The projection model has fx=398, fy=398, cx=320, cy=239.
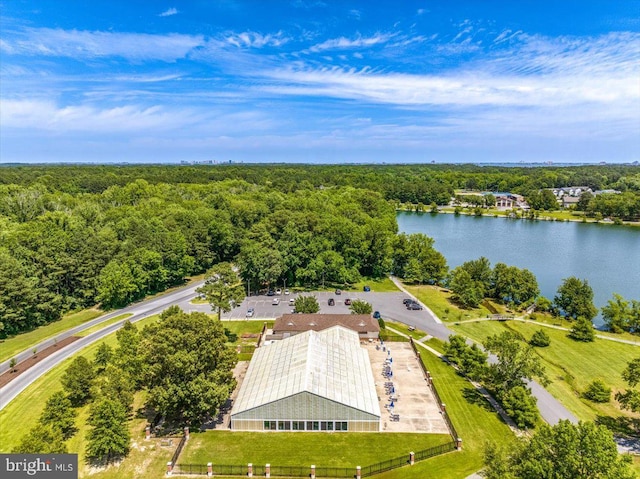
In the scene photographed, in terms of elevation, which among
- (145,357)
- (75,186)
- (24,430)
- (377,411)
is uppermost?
(75,186)

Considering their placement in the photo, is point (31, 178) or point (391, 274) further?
point (31, 178)

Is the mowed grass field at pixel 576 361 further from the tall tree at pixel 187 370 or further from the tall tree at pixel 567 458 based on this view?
the tall tree at pixel 187 370

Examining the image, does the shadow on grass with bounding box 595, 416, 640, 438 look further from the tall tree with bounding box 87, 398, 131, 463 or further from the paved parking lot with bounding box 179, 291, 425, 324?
the tall tree with bounding box 87, 398, 131, 463

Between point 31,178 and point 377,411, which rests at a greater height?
point 31,178

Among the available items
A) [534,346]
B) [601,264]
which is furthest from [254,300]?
[601,264]

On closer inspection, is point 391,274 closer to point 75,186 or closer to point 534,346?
point 534,346

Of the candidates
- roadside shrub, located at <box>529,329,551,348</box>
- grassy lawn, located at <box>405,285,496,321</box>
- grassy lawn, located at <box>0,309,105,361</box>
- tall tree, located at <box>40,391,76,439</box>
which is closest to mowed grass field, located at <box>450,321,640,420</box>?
roadside shrub, located at <box>529,329,551,348</box>

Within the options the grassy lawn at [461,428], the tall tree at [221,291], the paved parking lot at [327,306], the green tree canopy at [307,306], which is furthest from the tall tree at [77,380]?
the grassy lawn at [461,428]
